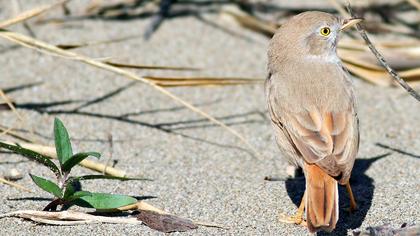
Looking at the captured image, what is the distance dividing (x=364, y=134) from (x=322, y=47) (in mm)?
827

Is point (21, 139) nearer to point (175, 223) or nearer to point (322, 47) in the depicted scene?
point (175, 223)

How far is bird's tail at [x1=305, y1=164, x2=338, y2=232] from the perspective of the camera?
380cm

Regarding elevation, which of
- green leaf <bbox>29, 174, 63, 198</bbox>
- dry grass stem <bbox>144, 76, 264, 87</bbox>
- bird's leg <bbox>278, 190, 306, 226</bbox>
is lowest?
bird's leg <bbox>278, 190, 306, 226</bbox>

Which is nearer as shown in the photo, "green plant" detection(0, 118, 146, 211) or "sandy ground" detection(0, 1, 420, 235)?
"green plant" detection(0, 118, 146, 211)

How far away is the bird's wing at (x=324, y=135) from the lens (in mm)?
4043

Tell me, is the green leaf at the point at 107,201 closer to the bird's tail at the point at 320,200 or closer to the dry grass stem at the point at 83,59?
the bird's tail at the point at 320,200

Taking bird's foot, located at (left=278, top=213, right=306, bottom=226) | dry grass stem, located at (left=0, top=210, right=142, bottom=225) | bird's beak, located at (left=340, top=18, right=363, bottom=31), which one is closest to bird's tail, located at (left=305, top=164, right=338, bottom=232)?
bird's foot, located at (left=278, top=213, right=306, bottom=226)

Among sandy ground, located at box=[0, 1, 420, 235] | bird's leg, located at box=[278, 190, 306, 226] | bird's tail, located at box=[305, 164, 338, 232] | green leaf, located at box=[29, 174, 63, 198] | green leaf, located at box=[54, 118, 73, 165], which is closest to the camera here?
bird's tail, located at box=[305, 164, 338, 232]

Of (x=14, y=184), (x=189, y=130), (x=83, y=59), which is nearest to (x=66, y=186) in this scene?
(x=14, y=184)

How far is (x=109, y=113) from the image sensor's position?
5.49m

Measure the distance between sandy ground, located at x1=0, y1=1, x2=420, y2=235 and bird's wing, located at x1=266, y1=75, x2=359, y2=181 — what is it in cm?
33

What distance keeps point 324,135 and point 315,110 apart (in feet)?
0.65

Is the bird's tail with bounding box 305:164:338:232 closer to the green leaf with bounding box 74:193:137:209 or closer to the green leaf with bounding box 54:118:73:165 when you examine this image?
the green leaf with bounding box 74:193:137:209

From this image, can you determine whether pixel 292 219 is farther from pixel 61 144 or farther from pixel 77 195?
pixel 61 144
